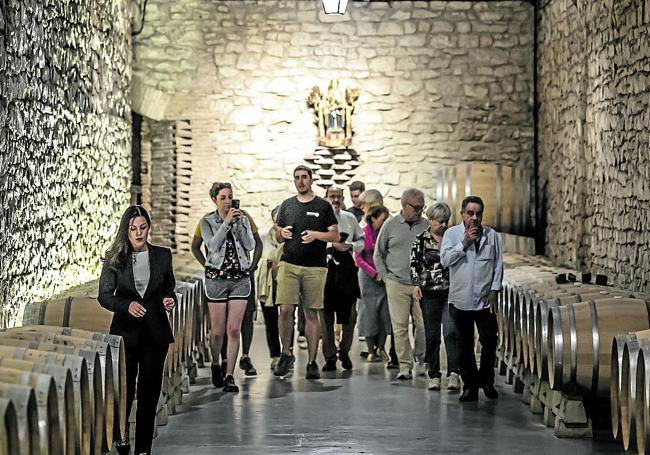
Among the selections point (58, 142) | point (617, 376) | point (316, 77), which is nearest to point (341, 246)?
point (58, 142)

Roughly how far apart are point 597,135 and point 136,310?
16.9 feet

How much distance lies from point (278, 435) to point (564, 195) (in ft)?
18.5

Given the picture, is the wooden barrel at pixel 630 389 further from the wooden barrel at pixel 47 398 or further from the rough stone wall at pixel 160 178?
the rough stone wall at pixel 160 178

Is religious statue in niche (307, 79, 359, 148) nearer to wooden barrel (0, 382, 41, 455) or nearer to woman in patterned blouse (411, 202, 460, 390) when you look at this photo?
woman in patterned blouse (411, 202, 460, 390)

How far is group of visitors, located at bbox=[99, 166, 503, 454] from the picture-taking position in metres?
7.58

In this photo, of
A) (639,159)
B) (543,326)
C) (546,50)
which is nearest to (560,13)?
(546,50)

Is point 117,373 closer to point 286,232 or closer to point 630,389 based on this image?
point 630,389

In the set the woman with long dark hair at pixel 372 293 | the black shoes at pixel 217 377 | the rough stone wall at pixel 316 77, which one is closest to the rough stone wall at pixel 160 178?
the rough stone wall at pixel 316 77

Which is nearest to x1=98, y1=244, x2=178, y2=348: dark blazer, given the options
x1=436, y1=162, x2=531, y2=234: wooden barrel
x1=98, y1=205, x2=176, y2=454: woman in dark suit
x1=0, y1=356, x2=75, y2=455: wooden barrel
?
x1=98, y1=205, x2=176, y2=454: woman in dark suit

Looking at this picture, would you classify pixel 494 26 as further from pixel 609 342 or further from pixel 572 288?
pixel 609 342

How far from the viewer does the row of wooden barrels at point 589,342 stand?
4949 millimetres

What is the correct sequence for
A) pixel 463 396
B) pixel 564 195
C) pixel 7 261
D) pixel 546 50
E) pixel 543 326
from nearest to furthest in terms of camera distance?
pixel 543 326
pixel 7 261
pixel 463 396
pixel 564 195
pixel 546 50

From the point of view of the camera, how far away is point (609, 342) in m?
5.98

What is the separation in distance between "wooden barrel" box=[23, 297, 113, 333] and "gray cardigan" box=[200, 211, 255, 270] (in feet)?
5.53
